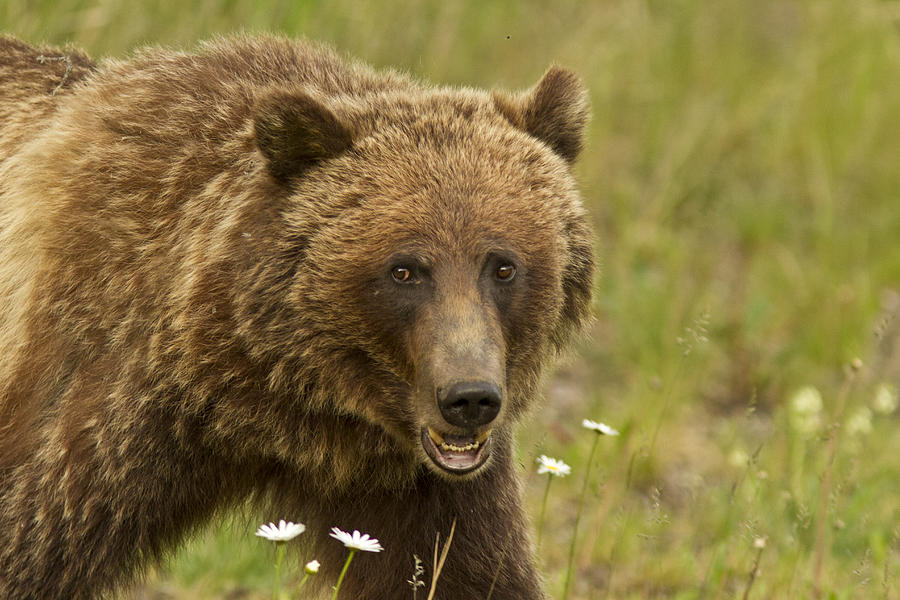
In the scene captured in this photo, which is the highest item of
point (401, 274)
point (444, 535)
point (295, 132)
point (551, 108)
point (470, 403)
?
point (551, 108)

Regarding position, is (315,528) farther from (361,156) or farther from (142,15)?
(142,15)

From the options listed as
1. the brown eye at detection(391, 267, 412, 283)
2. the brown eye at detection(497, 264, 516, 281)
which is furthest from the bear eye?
the brown eye at detection(497, 264, 516, 281)

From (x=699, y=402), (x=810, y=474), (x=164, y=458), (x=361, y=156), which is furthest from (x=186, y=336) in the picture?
(x=699, y=402)

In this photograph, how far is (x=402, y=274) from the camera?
369cm

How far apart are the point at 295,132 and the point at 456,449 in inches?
42.7

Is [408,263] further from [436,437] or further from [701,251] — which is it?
[701,251]

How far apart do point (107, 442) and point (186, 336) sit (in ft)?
1.29

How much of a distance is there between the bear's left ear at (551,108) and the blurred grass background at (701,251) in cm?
170

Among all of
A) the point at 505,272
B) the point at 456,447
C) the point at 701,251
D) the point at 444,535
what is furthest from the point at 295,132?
the point at 701,251

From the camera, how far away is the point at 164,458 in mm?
3766

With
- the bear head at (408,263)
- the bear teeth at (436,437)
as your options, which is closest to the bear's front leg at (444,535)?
the bear head at (408,263)

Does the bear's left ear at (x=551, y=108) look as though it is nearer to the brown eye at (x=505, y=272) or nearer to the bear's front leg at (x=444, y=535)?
the brown eye at (x=505, y=272)

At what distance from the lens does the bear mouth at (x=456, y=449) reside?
11.8 feet

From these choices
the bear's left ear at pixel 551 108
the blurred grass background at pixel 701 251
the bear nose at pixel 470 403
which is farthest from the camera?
the blurred grass background at pixel 701 251
